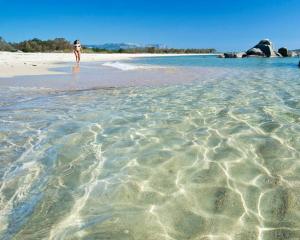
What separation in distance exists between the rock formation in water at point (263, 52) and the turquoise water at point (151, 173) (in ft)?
198

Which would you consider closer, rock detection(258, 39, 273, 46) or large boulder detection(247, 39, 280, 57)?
large boulder detection(247, 39, 280, 57)

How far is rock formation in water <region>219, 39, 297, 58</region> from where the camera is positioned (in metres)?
64.6

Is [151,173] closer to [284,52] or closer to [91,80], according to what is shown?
[91,80]

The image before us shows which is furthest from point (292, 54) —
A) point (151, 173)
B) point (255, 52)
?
point (151, 173)

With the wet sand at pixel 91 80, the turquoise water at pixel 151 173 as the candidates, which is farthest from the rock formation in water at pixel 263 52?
the turquoise water at pixel 151 173

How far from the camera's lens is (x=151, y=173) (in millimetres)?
3803

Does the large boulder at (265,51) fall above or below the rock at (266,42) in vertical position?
below

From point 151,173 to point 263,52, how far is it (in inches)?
2667

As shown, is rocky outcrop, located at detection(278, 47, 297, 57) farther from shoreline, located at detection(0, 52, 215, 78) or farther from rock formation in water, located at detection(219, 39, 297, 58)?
shoreline, located at detection(0, 52, 215, 78)

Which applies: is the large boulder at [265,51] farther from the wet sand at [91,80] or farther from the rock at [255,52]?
the wet sand at [91,80]

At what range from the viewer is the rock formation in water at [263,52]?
64562 millimetres

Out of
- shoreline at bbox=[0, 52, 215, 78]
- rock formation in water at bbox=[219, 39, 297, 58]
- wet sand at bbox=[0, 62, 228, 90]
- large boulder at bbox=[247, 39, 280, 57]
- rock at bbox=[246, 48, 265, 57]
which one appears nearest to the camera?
wet sand at bbox=[0, 62, 228, 90]

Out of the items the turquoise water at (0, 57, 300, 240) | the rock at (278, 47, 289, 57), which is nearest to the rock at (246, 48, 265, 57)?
the rock at (278, 47, 289, 57)

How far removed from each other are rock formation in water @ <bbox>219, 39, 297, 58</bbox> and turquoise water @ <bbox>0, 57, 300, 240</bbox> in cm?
6032
